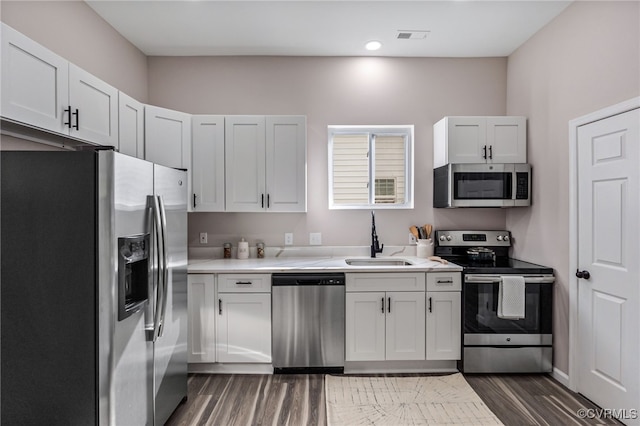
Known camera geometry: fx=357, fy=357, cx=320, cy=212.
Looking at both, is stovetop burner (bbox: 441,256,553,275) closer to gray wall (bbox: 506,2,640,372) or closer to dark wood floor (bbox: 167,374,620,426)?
gray wall (bbox: 506,2,640,372)

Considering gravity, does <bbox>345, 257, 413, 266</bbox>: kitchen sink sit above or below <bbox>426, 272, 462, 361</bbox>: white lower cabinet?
above

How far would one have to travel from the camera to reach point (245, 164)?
3281mm

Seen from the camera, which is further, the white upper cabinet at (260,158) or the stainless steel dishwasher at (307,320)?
the white upper cabinet at (260,158)

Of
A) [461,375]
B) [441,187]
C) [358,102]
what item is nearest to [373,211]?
[441,187]

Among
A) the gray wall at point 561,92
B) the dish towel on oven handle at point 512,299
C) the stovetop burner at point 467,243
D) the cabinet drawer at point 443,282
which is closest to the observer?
the gray wall at point 561,92

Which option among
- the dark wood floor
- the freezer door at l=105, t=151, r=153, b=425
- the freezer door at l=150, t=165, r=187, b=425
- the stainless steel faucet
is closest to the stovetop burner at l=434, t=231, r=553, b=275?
the stainless steel faucet

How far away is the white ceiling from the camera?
2736 millimetres

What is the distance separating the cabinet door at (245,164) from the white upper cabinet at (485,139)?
1722mm

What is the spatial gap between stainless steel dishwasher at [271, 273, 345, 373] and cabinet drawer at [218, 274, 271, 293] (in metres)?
0.07

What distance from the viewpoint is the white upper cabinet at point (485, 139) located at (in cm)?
327

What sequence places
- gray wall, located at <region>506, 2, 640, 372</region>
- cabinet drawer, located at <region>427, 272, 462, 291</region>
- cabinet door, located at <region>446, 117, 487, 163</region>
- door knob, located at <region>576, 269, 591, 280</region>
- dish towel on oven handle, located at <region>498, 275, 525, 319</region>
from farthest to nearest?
1. cabinet door, located at <region>446, 117, 487, 163</region>
2. cabinet drawer, located at <region>427, 272, 462, 291</region>
3. dish towel on oven handle, located at <region>498, 275, 525, 319</region>
4. door knob, located at <region>576, 269, 591, 280</region>
5. gray wall, located at <region>506, 2, 640, 372</region>

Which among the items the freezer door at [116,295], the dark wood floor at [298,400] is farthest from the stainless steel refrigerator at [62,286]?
the dark wood floor at [298,400]

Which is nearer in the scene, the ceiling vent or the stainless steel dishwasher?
the stainless steel dishwasher

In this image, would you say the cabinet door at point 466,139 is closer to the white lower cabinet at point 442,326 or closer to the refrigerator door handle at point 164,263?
the white lower cabinet at point 442,326
